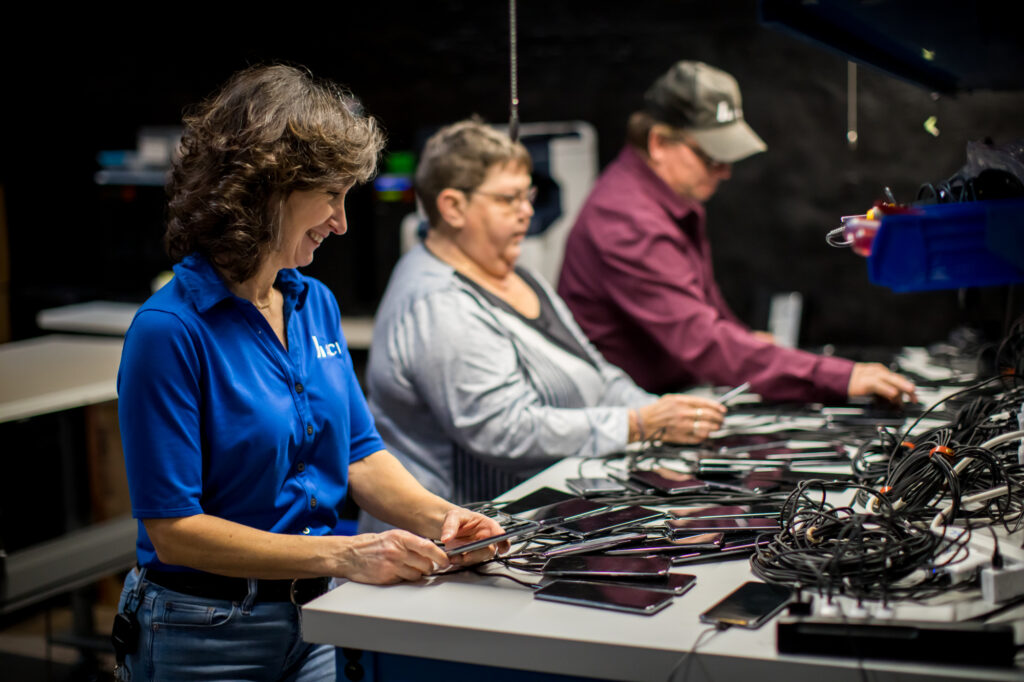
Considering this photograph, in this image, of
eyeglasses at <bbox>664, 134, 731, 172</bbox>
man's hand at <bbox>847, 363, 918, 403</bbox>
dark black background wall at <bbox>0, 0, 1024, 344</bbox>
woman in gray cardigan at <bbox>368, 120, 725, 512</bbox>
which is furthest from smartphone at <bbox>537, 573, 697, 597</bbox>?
dark black background wall at <bbox>0, 0, 1024, 344</bbox>

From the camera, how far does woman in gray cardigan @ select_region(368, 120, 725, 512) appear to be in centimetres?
210

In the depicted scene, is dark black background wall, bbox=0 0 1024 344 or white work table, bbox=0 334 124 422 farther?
dark black background wall, bbox=0 0 1024 344

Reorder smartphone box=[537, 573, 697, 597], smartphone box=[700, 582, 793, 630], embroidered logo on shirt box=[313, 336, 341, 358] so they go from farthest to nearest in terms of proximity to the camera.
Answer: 1. embroidered logo on shirt box=[313, 336, 341, 358]
2. smartphone box=[537, 573, 697, 597]
3. smartphone box=[700, 582, 793, 630]

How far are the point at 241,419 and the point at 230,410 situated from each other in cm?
2

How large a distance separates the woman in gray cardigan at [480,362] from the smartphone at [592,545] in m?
0.62

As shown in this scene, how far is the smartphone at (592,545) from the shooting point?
1.46m

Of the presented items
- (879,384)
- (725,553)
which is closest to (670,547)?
(725,553)

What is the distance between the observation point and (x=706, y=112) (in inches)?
113

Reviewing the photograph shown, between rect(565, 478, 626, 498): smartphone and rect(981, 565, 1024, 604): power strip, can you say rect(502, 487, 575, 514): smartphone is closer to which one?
rect(565, 478, 626, 498): smartphone

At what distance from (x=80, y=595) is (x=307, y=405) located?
6.97ft

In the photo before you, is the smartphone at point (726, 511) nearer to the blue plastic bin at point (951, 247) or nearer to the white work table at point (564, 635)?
the white work table at point (564, 635)

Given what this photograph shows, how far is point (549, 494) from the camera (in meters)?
1.79

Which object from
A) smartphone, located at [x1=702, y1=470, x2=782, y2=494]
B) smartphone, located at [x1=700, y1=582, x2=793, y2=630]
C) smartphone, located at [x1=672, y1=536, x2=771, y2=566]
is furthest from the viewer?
smartphone, located at [x1=702, y1=470, x2=782, y2=494]

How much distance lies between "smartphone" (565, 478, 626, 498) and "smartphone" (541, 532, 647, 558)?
0.31 meters
